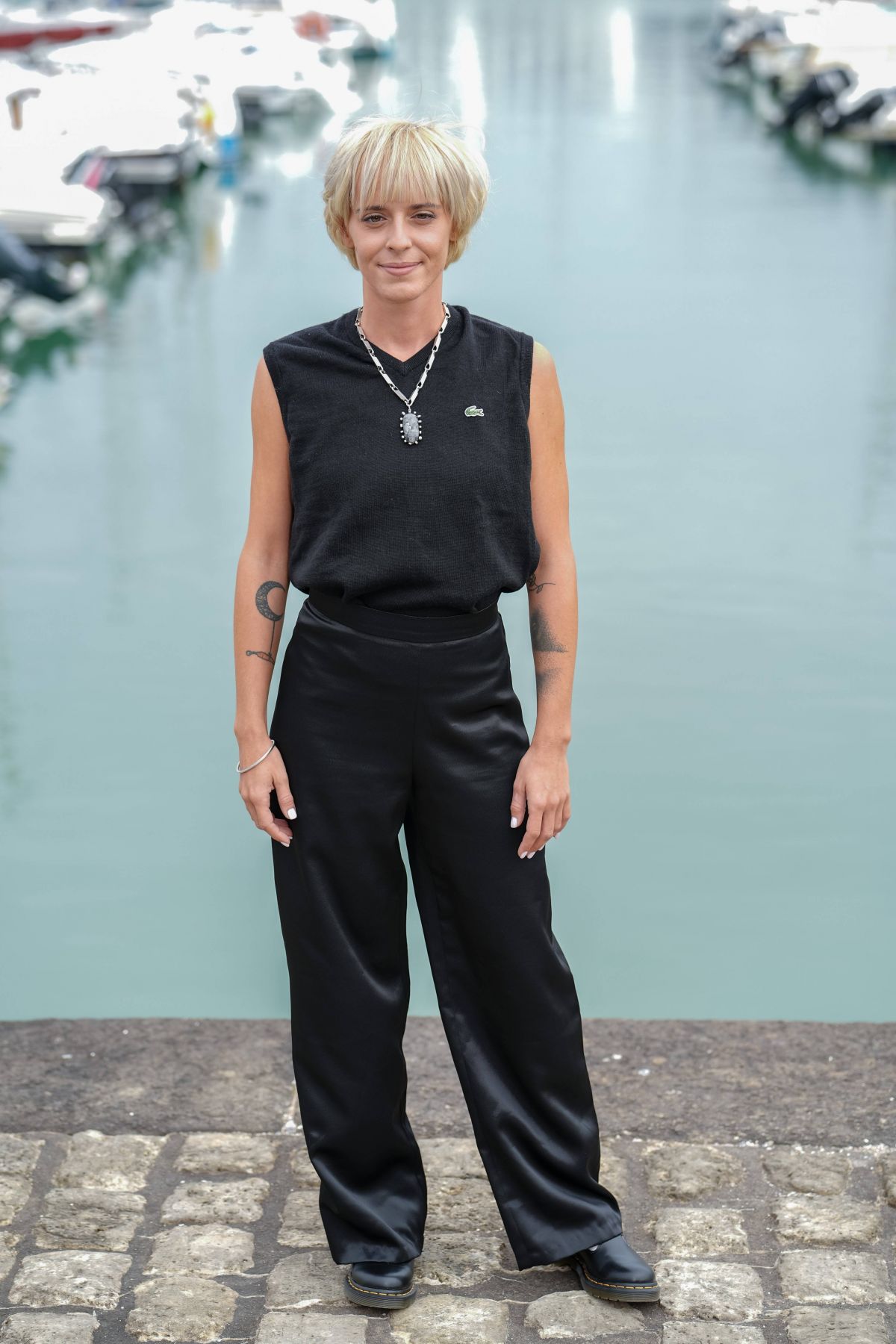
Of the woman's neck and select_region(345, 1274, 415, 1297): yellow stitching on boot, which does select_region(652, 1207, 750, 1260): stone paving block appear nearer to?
select_region(345, 1274, 415, 1297): yellow stitching on boot

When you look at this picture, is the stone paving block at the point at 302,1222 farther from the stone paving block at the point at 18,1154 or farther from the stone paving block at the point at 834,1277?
the stone paving block at the point at 834,1277

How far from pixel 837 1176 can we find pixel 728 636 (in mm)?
3561

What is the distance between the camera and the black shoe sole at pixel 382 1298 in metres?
2.80

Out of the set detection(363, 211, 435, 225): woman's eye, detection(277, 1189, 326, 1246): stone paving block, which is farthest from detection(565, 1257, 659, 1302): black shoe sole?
detection(363, 211, 435, 225): woman's eye

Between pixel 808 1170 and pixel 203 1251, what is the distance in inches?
43.5

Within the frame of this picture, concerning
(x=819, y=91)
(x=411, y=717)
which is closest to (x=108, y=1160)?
(x=411, y=717)

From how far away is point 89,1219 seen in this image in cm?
304

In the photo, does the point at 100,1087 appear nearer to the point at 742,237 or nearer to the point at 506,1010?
the point at 506,1010

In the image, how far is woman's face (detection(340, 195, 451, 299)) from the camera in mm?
2477

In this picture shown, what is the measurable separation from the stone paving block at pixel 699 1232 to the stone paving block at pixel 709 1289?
35 millimetres

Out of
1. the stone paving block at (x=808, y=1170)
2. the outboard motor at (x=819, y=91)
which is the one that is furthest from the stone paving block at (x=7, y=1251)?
the outboard motor at (x=819, y=91)

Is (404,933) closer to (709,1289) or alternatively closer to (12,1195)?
(709,1289)

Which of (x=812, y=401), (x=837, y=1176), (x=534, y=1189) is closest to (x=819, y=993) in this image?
(x=837, y=1176)

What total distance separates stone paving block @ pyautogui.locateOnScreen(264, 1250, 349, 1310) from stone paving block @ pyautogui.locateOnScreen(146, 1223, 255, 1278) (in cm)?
7
